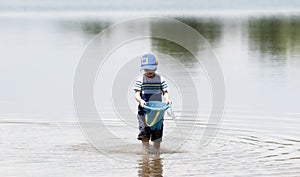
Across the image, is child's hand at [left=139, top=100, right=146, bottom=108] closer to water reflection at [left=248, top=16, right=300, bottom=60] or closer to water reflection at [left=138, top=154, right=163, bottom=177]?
water reflection at [left=138, top=154, right=163, bottom=177]

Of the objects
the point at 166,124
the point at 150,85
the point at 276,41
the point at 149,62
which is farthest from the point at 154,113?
the point at 276,41

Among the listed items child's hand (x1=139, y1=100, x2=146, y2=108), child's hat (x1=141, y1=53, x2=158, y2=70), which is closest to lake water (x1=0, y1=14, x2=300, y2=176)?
child's hand (x1=139, y1=100, x2=146, y2=108)

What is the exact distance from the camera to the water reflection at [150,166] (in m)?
12.8

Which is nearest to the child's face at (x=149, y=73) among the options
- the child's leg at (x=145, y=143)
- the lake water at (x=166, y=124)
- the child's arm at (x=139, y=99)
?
the child's arm at (x=139, y=99)

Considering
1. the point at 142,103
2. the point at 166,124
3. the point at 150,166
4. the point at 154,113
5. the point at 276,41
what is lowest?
the point at 150,166

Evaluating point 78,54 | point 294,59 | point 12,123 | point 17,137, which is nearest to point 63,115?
point 12,123

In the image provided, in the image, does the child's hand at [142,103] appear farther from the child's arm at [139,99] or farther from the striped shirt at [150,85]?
the striped shirt at [150,85]

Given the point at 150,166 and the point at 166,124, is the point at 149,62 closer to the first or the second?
the point at 150,166

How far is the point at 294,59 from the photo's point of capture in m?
32.2

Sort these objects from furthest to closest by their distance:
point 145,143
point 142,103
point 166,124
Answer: point 166,124 < point 145,143 < point 142,103

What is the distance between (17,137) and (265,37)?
109 feet

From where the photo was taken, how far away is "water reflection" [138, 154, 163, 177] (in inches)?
502

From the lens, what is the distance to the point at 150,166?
1327 centimetres

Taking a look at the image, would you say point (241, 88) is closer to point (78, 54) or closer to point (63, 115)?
point (63, 115)
